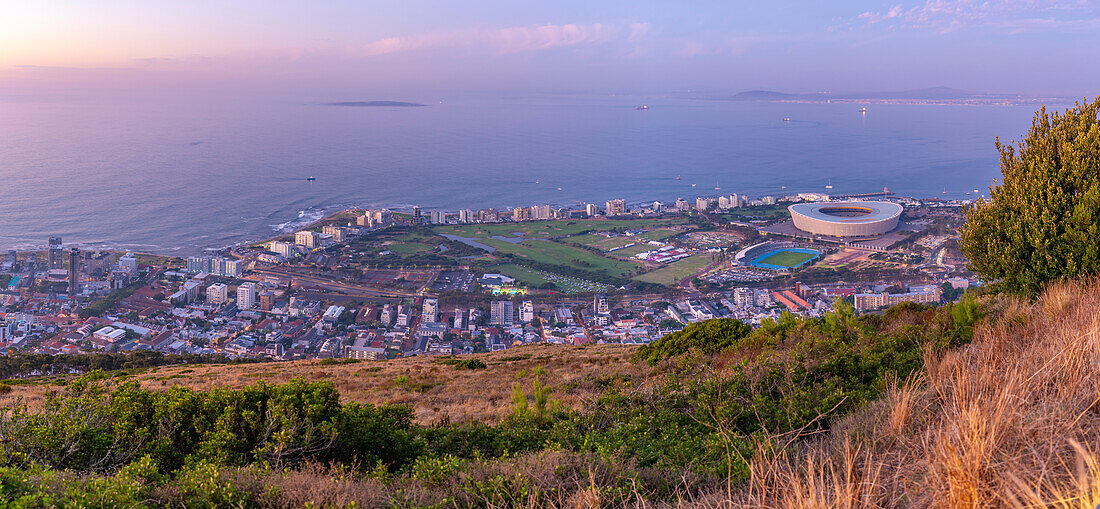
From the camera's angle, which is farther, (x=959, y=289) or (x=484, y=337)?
(x=959, y=289)

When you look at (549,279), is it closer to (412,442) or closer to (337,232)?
(337,232)

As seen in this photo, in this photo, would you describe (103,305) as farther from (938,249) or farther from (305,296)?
(938,249)

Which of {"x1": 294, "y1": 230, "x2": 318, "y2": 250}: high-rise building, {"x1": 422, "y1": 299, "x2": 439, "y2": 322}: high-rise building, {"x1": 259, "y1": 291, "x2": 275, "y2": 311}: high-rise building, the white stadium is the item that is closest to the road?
{"x1": 422, "y1": 299, "x2": 439, "y2": 322}: high-rise building

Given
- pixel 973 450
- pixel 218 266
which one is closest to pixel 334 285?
pixel 218 266

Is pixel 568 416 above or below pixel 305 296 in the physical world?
above

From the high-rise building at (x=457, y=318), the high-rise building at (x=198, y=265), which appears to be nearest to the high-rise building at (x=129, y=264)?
the high-rise building at (x=198, y=265)

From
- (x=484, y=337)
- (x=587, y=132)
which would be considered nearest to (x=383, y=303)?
(x=484, y=337)
